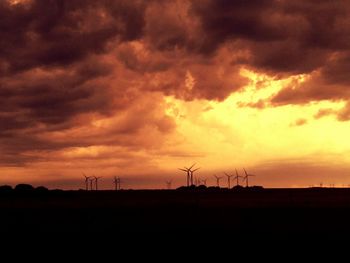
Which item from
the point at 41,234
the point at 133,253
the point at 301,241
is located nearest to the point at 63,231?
the point at 41,234

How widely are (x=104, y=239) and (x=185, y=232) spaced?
31.2 feet

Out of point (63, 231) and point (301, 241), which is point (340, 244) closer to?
point (301, 241)

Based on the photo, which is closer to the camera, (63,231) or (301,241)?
(301,241)

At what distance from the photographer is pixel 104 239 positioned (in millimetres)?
58625

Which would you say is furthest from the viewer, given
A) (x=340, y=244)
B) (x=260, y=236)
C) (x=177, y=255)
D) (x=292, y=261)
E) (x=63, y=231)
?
(x=63, y=231)

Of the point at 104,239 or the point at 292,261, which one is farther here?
the point at 104,239

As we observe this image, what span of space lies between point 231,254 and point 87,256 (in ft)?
36.1

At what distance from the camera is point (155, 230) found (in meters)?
67.7

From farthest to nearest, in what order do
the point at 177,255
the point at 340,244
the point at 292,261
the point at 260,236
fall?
the point at 260,236, the point at 340,244, the point at 177,255, the point at 292,261

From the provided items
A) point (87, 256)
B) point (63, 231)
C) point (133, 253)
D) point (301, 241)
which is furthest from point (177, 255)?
point (63, 231)

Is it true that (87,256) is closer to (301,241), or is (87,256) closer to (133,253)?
(133,253)

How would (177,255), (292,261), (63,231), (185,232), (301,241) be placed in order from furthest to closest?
(63,231), (185,232), (301,241), (177,255), (292,261)

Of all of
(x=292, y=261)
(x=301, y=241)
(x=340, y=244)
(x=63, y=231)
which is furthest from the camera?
(x=63, y=231)

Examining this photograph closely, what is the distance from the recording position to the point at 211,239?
56969mm
